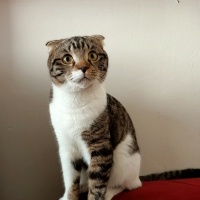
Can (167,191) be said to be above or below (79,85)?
below

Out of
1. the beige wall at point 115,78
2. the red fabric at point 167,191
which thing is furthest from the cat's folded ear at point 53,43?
the red fabric at point 167,191

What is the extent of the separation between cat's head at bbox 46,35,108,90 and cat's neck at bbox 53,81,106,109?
2cm

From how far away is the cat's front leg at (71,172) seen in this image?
104 cm

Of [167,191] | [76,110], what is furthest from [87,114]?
[167,191]

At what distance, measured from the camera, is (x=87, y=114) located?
3.08ft

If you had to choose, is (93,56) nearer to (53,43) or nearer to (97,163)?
(53,43)

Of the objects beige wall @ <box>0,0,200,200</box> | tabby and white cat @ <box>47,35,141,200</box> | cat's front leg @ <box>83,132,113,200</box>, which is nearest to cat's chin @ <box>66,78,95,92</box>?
tabby and white cat @ <box>47,35,141,200</box>

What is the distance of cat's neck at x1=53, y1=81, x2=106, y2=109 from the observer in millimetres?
933

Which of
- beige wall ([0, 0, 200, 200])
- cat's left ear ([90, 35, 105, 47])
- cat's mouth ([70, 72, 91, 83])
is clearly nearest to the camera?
cat's mouth ([70, 72, 91, 83])

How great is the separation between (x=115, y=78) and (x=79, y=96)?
14.1 inches

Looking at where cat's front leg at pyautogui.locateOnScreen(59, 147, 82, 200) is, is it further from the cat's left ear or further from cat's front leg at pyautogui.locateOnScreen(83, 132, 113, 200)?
the cat's left ear

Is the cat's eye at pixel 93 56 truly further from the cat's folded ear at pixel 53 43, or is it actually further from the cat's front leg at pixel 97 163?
the cat's front leg at pixel 97 163

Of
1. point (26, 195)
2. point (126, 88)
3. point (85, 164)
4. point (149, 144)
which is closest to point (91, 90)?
point (85, 164)

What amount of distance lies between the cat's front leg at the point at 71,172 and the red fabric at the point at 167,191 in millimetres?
132
